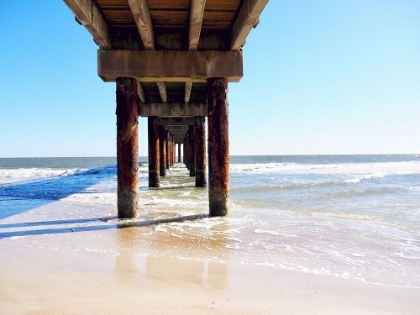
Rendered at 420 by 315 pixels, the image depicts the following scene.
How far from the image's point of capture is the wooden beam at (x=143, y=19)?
459 cm

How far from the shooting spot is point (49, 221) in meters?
6.29

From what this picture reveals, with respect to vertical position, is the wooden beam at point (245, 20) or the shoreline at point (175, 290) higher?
the wooden beam at point (245, 20)

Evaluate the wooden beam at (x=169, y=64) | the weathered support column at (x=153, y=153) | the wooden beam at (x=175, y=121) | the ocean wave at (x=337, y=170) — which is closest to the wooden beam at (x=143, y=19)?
the wooden beam at (x=169, y=64)

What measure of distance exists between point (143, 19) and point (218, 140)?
8.75ft

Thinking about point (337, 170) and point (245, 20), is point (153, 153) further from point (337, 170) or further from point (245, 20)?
point (337, 170)

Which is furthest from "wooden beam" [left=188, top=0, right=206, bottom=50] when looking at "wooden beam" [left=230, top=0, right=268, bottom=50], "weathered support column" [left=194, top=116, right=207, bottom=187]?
"weathered support column" [left=194, top=116, right=207, bottom=187]

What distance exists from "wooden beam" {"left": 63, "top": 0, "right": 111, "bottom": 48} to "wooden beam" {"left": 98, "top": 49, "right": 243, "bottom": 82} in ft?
1.24

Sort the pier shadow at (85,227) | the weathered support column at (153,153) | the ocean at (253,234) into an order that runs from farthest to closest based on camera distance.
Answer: the weathered support column at (153,153) < the pier shadow at (85,227) < the ocean at (253,234)

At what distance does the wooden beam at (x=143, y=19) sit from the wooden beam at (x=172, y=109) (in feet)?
19.6

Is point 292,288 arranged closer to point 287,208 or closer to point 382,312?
point 382,312

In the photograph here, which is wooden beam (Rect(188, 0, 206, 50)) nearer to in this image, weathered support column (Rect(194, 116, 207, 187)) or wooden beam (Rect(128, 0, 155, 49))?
wooden beam (Rect(128, 0, 155, 49))

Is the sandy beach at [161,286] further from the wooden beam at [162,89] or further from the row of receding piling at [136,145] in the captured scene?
the wooden beam at [162,89]

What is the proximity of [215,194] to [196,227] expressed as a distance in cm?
104

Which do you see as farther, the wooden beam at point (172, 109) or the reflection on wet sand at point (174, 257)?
the wooden beam at point (172, 109)
